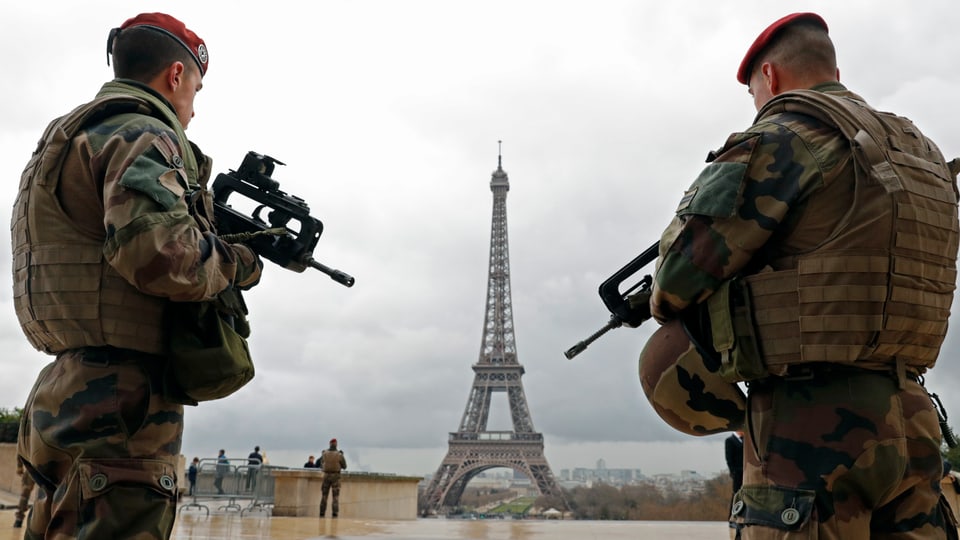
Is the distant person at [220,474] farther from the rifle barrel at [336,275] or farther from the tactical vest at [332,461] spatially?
the rifle barrel at [336,275]

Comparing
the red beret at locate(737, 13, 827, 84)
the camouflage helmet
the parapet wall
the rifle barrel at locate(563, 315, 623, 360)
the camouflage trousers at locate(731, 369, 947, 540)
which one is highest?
the red beret at locate(737, 13, 827, 84)

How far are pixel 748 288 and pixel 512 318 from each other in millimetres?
62001

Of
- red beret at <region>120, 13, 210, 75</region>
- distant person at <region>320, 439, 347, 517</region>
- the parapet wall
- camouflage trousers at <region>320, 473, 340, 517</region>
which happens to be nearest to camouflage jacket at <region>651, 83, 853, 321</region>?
red beret at <region>120, 13, 210, 75</region>

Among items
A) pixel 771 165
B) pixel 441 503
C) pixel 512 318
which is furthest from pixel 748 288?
pixel 512 318

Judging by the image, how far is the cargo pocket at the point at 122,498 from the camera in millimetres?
2629

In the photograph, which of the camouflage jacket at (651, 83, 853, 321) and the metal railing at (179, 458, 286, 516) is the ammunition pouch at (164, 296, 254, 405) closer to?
the camouflage jacket at (651, 83, 853, 321)

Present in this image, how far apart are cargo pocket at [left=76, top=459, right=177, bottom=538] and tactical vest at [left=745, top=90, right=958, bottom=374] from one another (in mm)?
2107

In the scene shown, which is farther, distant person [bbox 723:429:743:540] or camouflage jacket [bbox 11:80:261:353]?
distant person [bbox 723:429:743:540]

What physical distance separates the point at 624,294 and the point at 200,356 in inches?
70.3

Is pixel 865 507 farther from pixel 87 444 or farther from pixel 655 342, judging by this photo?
pixel 87 444

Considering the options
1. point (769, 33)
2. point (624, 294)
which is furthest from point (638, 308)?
point (769, 33)

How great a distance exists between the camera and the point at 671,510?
3034 cm

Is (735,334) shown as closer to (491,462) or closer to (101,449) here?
(101,449)

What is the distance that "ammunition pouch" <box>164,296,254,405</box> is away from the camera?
291 centimetres
